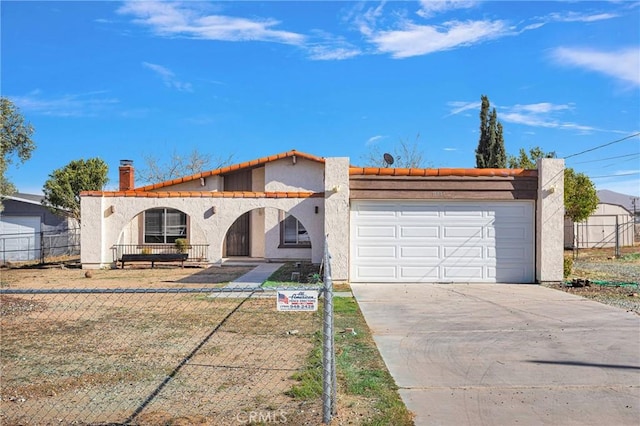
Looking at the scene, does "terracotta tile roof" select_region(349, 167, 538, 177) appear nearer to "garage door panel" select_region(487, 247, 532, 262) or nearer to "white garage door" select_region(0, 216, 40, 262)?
"garage door panel" select_region(487, 247, 532, 262)

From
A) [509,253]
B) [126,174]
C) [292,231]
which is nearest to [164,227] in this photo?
[126,174]

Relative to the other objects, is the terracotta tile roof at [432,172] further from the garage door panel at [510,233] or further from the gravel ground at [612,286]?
the gravel ground at [612,286]

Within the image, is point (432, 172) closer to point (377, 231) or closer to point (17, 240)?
point (377, 231)

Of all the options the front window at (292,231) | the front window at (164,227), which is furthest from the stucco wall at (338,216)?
the front window at (164,227)

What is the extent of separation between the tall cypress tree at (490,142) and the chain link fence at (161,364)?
76.0ft

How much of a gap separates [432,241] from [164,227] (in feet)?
42.8

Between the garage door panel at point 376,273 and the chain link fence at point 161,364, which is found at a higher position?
the garage door panel at point 376,273

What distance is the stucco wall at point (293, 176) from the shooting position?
2253cm

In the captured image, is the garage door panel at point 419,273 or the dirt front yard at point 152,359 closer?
the dirt front yard at point 152,359

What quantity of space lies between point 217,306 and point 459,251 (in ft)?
22.4

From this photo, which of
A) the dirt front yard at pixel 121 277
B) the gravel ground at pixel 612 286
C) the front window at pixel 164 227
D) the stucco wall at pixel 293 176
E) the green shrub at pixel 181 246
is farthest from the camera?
the front window at pixel 164 227

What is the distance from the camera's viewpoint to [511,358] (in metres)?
6.73

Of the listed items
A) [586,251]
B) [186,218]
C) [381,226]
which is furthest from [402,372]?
[586,251]

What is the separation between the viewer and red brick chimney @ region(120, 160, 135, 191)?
22.2 metres
